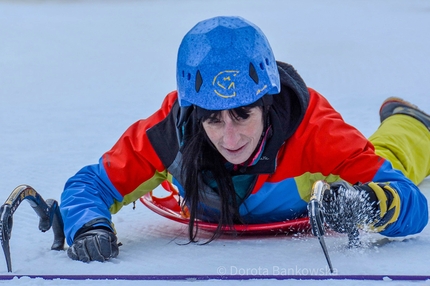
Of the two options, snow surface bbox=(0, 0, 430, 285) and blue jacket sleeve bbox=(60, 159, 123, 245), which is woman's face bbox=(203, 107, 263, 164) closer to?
snow surface bbox=(0, 0, 430, 285)

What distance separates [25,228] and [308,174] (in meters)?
1.00

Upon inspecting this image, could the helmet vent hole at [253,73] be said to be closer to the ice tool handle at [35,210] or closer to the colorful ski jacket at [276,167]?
the colorful ski jacket at [276,167]

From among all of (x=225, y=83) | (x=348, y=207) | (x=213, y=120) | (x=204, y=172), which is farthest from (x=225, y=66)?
(x=348, y=207)

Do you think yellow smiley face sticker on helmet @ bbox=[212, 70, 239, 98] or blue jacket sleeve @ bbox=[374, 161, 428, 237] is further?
blue jacket sleeve @ bbox=[374, 161, 428, 237]

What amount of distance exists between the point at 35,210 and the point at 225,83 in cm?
74

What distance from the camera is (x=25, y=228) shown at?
249cm

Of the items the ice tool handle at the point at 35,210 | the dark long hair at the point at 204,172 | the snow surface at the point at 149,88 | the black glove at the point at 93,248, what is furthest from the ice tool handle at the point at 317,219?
the ice tool handle at the point at 35,210

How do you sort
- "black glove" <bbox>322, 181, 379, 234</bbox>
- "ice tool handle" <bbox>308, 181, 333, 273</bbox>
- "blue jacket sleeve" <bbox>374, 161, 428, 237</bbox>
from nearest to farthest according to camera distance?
"ice tool handle" <bbox>308, 181, 333, 273</bbox> < "black glove" <bbox>322, 181, 379, 234</bbox> < "blue jacket sleeve" <bbox>374, 161, 428, 237</bbox>

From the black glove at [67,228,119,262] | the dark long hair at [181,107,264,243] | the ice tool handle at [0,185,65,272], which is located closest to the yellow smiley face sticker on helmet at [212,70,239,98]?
the dark long hair at [181,107,264,243]

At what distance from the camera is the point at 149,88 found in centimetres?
568

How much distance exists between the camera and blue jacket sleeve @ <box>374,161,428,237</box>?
2.09 metres

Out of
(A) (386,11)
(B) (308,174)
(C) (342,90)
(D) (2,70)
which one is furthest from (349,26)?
(B) (308,174)

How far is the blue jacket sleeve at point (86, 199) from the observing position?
214 cm

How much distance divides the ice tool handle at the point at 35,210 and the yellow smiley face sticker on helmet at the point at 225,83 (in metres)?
0.63
